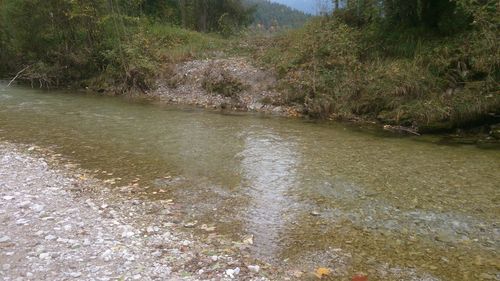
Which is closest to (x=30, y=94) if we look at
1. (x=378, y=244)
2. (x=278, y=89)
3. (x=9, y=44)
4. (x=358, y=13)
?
(x=9, y=44)

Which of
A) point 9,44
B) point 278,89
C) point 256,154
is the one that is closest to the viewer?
point 256,154

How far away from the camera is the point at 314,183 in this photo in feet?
27.0

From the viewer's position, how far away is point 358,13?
1953 cm

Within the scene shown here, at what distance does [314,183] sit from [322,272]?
11.0 feet

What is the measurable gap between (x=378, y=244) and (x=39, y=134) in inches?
405

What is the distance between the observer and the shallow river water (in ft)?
18.1

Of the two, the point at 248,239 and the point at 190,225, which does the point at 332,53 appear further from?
the point at 248,239

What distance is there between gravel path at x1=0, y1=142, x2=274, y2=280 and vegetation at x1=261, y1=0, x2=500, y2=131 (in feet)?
31.1

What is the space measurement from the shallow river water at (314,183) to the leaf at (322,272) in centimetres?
13

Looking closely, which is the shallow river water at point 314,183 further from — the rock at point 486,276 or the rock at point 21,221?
the rock at point 21,221

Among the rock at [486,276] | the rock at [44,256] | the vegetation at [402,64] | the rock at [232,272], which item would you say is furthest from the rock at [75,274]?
the vegetation at [402,64]

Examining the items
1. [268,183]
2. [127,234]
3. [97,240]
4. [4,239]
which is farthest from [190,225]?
[4,239]

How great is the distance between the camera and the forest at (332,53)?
42.5 ft

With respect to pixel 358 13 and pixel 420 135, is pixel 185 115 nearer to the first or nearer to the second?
pixel 420 135
